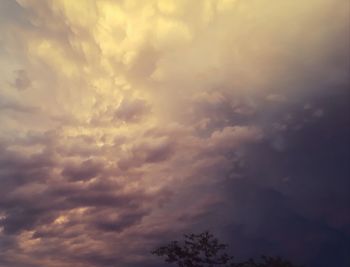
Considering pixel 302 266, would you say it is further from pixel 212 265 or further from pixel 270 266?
pixel 212 265

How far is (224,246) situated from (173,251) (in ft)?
27.7

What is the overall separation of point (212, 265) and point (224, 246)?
3589mm

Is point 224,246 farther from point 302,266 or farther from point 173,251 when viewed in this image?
point 302,266

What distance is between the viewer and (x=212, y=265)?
69.9m

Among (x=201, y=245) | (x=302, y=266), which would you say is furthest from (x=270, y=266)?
(x=201, y=245)

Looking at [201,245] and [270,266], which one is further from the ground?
[201,245]

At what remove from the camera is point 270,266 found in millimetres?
70500

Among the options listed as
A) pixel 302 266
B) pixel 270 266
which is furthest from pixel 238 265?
pixel 302 266

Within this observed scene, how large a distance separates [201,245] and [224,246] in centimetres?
366

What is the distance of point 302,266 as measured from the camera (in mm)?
70750

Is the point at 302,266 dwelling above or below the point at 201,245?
below

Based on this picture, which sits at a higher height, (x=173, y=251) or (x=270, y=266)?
(x=173, y=251)

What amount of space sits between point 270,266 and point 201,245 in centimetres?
1119

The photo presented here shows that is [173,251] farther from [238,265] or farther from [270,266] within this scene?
[270,266]
